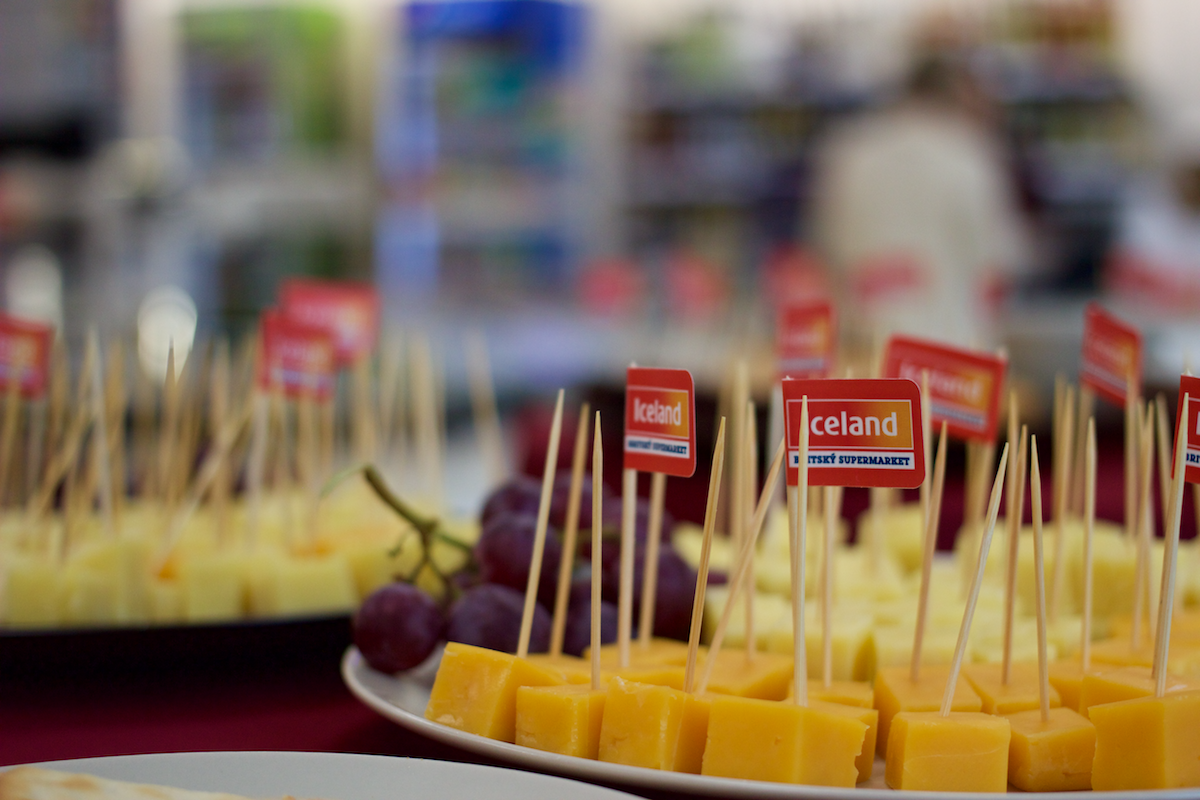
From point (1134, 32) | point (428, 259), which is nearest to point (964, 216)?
point (1134, 32)

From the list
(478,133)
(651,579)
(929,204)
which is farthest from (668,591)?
(478,133)

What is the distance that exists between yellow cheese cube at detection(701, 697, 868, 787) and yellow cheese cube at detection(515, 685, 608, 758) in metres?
0.09

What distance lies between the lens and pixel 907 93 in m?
3.60

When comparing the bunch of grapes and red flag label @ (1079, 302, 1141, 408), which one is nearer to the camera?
the bunch of grapes

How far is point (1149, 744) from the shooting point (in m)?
0.76

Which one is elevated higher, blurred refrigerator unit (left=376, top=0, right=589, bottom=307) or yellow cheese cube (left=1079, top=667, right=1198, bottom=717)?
blurred refrigerator unit (left=376, top=0, right=589, bottom=307)

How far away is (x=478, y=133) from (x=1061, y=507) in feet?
14.5

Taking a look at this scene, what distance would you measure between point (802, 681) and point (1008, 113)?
A: 4.69 m

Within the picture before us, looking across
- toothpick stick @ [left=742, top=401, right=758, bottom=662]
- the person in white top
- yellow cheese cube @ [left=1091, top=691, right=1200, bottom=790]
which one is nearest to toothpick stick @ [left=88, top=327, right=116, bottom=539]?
toothpick stick @ [left=742, top=401, right=758, bottom=662]

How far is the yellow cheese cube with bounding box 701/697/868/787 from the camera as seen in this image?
29.7 inches

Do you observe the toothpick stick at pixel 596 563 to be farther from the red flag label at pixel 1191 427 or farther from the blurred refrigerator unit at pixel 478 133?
the blurred refrigerator unit at pixel 478 133

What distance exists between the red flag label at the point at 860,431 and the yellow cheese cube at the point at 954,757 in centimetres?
17

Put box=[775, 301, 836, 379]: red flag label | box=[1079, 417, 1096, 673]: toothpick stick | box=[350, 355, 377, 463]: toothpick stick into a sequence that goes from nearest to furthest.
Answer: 1. box=[1079, 417, 1096, 673]: toothpick stick
2. box=[775, 301, 836, 379]: red flag label
3. box=[350, 355, 377, 463]: toothpick stick

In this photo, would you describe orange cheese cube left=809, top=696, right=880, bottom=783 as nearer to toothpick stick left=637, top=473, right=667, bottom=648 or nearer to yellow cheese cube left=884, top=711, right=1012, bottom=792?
yellow cheese cube left=884, top=711, right=1012, bottom=792
